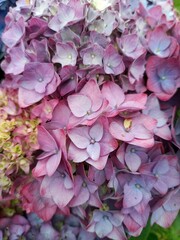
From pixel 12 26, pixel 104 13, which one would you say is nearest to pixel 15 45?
pixel 12 26

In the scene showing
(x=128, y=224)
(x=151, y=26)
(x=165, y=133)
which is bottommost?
(x=128, y=224)

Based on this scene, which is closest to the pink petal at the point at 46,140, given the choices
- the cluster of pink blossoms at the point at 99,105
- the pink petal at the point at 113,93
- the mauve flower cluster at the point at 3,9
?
the cluster of pink blossoms at the point at 99,105

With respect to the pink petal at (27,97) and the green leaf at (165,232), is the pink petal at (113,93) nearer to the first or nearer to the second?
the pink petal at (27,97)

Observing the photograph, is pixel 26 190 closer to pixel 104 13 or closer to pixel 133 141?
pixel 133 141

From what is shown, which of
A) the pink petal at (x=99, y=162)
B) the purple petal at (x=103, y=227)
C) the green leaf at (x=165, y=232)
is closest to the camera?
the pink petal at (x=99, y=162)

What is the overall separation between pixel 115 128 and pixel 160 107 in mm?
102

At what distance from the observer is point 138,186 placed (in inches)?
29.3

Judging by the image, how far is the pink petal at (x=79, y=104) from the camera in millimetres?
730

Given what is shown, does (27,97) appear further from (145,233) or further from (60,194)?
(145,233)

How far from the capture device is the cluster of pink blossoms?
2.36ft

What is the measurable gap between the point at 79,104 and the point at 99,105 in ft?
0.11

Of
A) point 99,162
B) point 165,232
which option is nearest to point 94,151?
point 99,162

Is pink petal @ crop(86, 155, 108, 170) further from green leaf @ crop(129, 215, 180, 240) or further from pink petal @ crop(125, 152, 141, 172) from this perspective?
green leaf @ crop(129, 215, 180, 240)

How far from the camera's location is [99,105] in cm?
72
